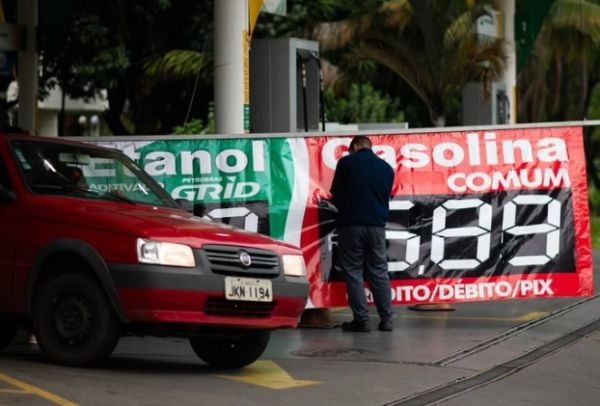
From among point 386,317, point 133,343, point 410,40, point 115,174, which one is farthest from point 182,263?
point 410,40

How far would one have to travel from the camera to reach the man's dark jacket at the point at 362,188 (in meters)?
12.5

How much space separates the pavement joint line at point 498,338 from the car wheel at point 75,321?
2689 mm

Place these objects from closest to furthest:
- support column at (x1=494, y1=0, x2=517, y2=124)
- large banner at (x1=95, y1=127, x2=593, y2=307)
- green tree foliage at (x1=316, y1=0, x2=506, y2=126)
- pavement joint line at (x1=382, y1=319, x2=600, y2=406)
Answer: pavement joint line at (x1=382, y1=319, x2=600, y2=406), large banner at (x1=95, y1=127, x2=593, y2=307), green tree foliage at (x1=316, y1=0, x2=506, y2=126), support column at (x1=494, y1=0, x2=517, y2=124)

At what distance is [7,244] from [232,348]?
1830 mm

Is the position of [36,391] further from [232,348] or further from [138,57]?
[138,57]

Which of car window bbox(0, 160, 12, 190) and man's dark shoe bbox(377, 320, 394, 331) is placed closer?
car window bbox(0, 160, 12, 190)

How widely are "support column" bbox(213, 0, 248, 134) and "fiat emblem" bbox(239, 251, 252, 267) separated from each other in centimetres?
456

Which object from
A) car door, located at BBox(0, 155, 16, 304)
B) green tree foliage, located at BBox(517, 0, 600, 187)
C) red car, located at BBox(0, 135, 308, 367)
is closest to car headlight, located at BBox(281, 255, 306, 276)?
red car, located at BBox(0, 135, 308, 367)

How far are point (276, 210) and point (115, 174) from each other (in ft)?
6.71

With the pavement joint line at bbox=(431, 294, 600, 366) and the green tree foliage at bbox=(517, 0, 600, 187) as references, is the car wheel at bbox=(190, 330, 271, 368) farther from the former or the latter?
the green tree foliage at bbox=(517, 0, 600, 187)

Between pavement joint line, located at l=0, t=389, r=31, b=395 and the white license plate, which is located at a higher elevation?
the white license plate

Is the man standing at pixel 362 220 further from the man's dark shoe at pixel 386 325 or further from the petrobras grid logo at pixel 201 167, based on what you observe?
the petrobras grid logo at pixel 201 167

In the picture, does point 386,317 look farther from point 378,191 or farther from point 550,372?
point 550,372

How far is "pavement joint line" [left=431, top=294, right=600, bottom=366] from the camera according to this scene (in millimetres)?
11109
